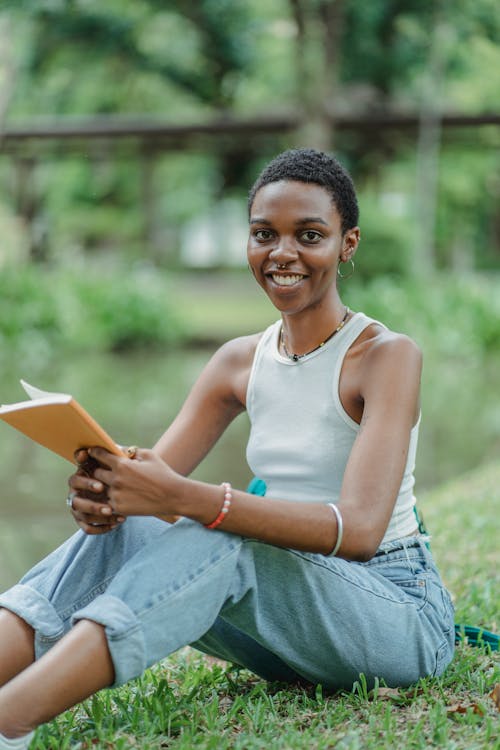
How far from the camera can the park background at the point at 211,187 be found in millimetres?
10289

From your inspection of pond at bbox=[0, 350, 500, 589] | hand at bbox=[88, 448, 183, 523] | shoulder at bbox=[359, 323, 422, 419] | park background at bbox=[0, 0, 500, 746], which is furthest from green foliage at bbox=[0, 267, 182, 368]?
hand at bbox=[88, 448, 183, 523]

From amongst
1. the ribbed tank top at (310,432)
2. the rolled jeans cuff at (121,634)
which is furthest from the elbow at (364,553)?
the rolled jeans cuff at (121,634)

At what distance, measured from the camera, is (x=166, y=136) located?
1933 cm

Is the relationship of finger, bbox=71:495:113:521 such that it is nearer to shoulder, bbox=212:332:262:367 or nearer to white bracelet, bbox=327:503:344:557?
white bracelet, bbox=327:503:344:557

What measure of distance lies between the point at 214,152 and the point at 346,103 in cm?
299

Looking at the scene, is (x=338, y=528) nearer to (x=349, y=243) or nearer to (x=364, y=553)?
(x=364, y=553)

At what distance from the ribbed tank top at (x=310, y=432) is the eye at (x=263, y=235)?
273mm

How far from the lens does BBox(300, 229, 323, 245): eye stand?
2.30 m

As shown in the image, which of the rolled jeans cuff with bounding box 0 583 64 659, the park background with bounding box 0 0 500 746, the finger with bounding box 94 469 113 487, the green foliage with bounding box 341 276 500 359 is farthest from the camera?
the green foliage with bounding box 341 276 500 359

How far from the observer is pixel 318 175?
230 cm

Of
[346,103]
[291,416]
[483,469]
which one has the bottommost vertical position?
[483,469]

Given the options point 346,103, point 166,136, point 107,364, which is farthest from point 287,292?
point 346,103

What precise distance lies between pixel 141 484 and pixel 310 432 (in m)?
0.49

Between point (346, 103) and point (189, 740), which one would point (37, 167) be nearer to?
point (346, 103)
